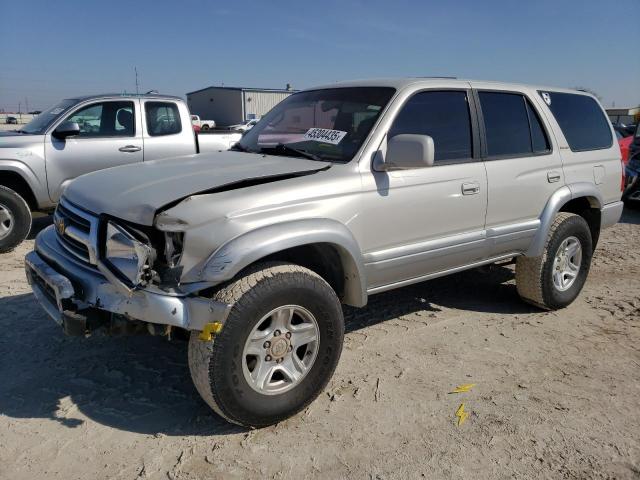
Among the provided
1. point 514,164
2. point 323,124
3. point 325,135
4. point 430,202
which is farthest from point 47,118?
point 514,164

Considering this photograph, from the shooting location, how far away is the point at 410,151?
3049 mm

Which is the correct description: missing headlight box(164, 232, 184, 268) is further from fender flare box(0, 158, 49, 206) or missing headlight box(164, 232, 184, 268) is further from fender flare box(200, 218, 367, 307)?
fender flare box(0, 158, 49, 206)

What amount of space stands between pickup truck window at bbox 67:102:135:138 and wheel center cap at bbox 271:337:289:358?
16.4 feet

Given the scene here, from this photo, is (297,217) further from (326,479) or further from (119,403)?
(119,403)

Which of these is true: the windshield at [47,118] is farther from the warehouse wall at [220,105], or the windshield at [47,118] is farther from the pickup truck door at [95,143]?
the warehouse wall at [220,105]

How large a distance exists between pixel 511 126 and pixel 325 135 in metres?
1.56

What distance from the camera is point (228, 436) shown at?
9.04 feet

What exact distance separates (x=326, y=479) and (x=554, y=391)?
5.29ft

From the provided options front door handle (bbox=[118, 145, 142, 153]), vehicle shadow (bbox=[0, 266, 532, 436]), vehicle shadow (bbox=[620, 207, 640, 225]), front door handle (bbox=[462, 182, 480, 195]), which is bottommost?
vehicle shadow (bbox=[620, 207, 640, 225])

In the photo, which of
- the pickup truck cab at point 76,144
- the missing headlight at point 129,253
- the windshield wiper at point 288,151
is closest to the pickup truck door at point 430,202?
the windshield wiper at point 288,151

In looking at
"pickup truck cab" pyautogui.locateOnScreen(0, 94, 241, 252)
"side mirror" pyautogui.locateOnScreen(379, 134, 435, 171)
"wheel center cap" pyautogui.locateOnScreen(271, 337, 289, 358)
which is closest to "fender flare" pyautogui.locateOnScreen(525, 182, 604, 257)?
"side mirror" pyautogui.locateOnScreen(379, 134, 435, 171)

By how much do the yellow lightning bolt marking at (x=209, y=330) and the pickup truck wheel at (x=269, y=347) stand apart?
29 mm

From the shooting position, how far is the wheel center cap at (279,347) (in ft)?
9.13

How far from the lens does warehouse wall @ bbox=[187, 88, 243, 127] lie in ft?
130
